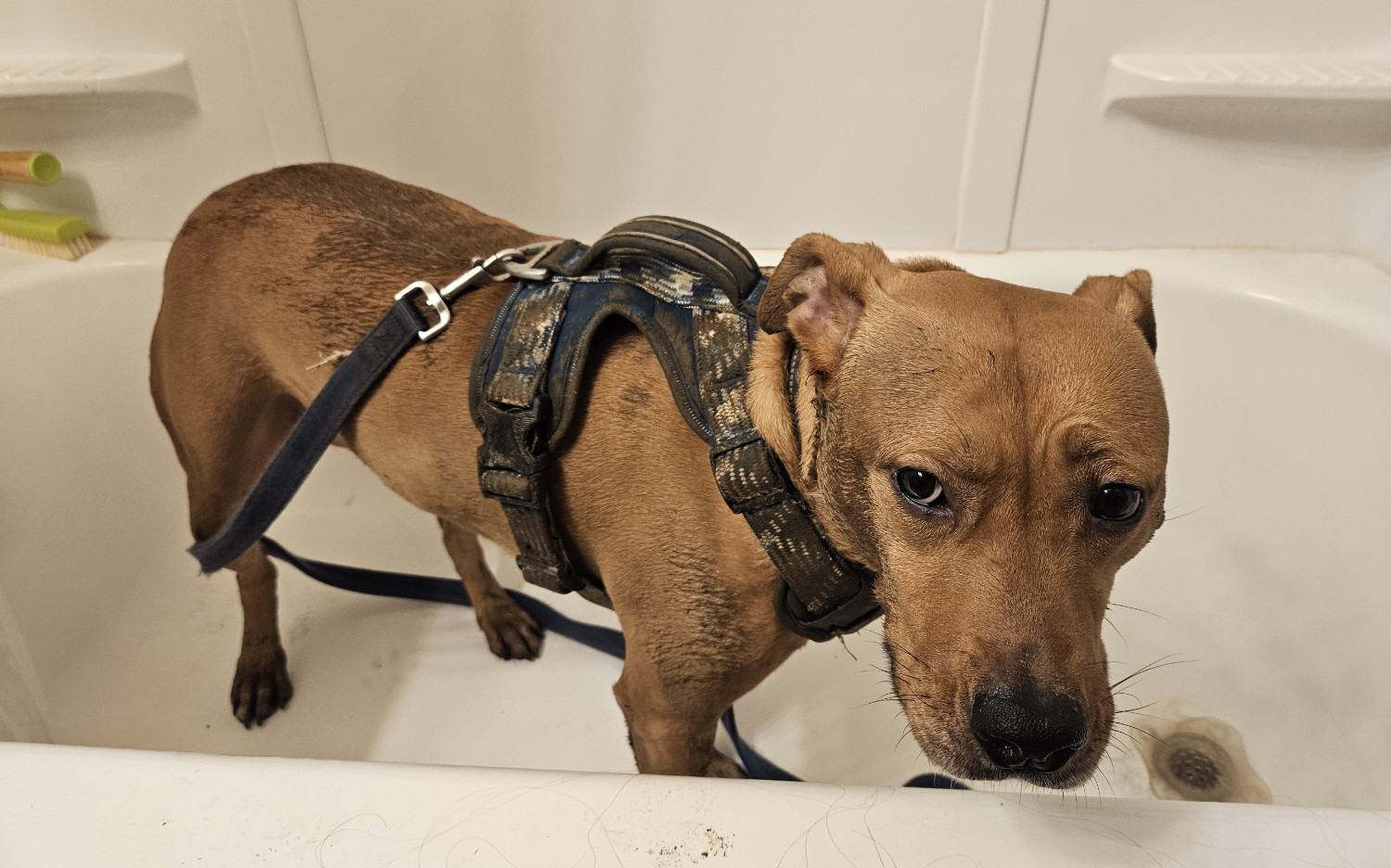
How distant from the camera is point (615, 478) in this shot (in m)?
1.08

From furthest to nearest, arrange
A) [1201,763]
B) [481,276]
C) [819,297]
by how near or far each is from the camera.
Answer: [1201,763] → [481,276] → [819,297]

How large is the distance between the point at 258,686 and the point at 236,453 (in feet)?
1.91

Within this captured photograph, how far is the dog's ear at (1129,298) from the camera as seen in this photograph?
37.6 inches

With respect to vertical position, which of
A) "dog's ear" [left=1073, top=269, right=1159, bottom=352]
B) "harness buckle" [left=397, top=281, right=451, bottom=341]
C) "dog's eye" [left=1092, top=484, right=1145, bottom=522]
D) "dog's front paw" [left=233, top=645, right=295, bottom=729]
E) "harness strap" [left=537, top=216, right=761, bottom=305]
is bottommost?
"dog's front paw" [left=233, top=645, right=295, bottom=729]

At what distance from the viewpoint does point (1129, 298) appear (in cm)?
96

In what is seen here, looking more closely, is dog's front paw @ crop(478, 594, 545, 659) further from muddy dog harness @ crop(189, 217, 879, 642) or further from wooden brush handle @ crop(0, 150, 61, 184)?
wooden brush handle @ crop(0, 150, 61, 184)

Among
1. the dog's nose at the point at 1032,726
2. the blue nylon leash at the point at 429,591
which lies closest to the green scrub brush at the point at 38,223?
the blue nylon leash at the point at 429,591

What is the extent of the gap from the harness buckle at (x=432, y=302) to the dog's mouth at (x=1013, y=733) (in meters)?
0.77

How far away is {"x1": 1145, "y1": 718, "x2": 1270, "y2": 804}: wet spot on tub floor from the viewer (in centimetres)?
156

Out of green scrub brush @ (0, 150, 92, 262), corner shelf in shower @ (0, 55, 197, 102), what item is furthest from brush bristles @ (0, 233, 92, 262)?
corner shelf in shower @ (0, 55, 197, 102)

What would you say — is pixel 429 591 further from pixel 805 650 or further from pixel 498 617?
pixel 805 650

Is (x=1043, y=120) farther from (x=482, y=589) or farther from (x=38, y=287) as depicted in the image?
(x=38, y=287)

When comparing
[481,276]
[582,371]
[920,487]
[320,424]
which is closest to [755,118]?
[481,276]

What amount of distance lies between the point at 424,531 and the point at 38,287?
3.30 ft
